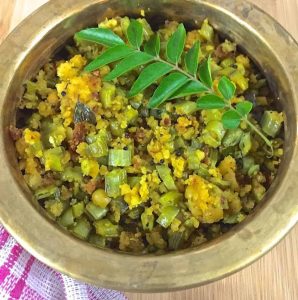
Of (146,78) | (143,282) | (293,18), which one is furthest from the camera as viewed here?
(293,18)

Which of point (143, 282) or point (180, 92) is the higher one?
point (180, 92)

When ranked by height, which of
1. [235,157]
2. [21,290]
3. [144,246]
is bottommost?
[21,290]

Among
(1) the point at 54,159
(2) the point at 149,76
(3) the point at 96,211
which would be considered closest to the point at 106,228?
(3) the point at 96,211

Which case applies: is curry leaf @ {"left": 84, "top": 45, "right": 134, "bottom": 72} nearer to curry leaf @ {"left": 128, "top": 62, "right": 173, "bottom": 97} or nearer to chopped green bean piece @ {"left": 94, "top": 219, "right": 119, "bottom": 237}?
curry leaf @ {"left": 128, "top": 62, "right": 173, "bottom": 97}

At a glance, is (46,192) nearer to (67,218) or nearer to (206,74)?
(67,218)

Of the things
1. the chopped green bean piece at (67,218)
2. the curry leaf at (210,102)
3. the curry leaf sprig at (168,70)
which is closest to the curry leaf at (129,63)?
the curry leaf sprig at (168,70)

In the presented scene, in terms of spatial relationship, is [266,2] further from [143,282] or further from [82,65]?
[143,282]

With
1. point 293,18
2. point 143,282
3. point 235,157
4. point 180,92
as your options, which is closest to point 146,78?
point 180,92

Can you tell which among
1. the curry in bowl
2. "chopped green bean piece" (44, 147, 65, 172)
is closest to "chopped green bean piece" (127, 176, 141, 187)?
the curry in bowl
